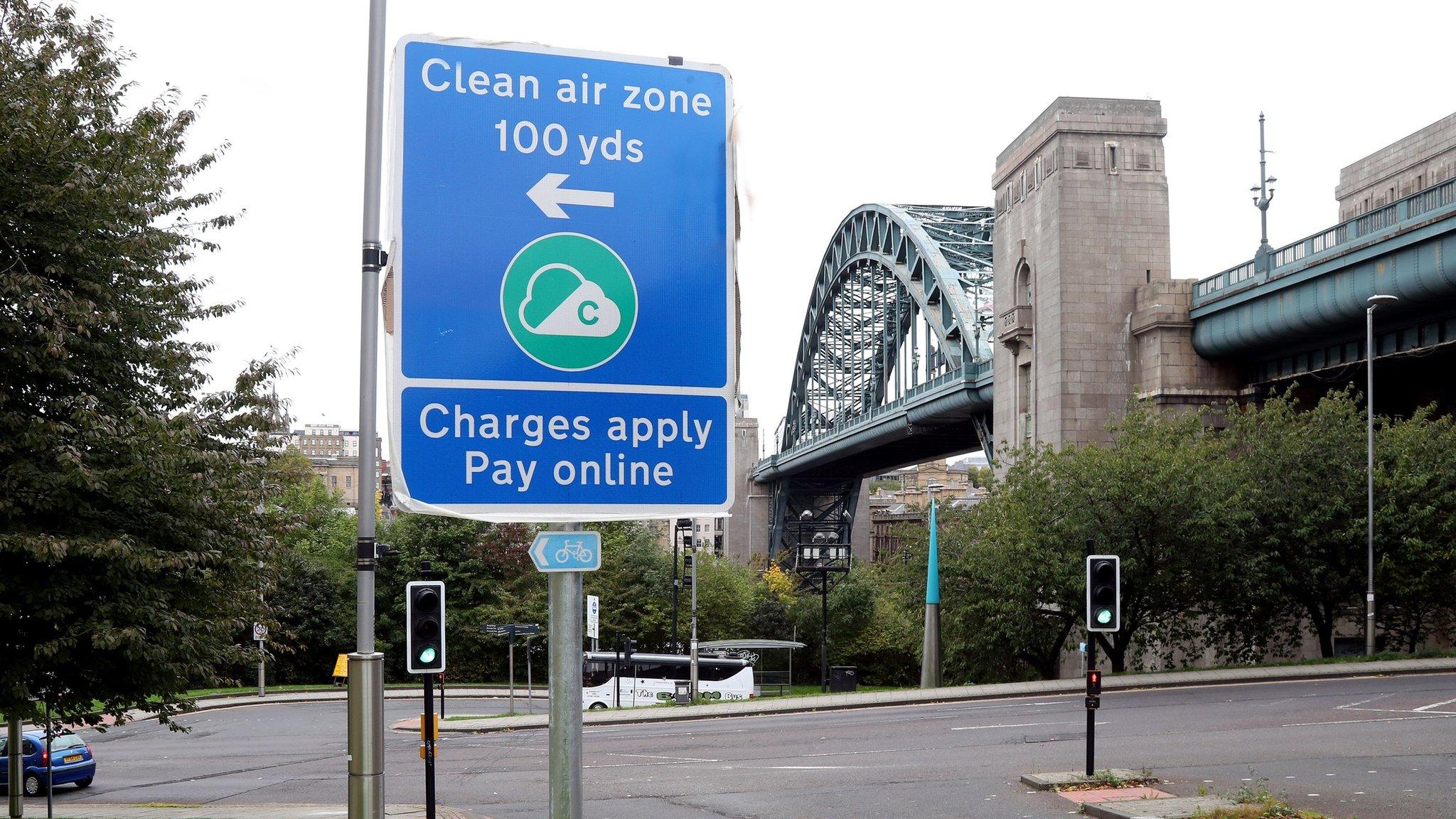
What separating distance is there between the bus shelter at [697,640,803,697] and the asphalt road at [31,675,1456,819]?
1618cm

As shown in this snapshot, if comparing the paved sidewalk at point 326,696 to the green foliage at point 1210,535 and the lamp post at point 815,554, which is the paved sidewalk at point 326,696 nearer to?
the green foliage at point 1210,535

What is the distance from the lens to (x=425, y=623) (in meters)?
11.9

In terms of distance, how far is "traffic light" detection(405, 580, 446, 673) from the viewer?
461 inches

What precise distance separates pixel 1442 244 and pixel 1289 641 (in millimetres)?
11380

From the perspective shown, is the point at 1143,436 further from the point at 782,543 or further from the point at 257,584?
the point at 782,543

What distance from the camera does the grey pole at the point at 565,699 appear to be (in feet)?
10.5

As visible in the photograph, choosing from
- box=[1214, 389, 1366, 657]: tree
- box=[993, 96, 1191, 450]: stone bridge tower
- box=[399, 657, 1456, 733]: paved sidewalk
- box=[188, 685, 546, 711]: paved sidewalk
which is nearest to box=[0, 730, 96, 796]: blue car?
box=[399, 657, 1456, 733]: paved sidewalk

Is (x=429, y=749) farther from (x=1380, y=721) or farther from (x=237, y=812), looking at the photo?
(x=1380, y=721)

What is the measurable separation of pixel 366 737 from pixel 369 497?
182cm

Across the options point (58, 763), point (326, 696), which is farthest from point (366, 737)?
point (326, 696)

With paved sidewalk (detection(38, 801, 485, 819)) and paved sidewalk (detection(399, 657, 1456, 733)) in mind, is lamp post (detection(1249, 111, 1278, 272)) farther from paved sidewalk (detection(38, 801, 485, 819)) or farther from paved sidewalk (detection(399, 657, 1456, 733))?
paved sidewalk (detection(38, 801, 485, 819))

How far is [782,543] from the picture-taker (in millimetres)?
100188

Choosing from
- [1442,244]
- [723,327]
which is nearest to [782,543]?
[1442,244]

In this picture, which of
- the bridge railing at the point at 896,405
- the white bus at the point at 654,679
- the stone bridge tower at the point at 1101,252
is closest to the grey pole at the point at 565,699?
the white bus at the point at 654,679
